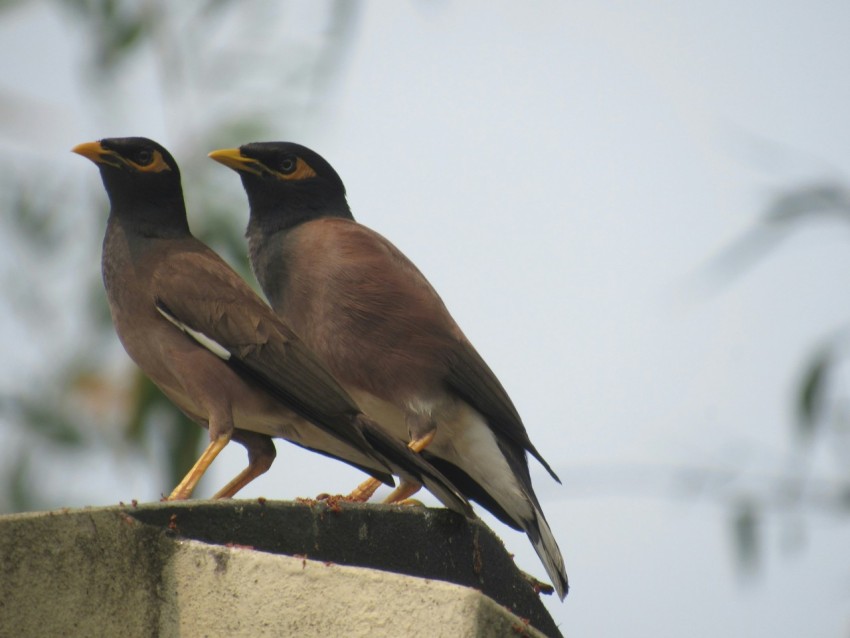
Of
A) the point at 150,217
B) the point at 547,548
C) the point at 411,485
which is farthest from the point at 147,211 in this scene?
the point at 547,548

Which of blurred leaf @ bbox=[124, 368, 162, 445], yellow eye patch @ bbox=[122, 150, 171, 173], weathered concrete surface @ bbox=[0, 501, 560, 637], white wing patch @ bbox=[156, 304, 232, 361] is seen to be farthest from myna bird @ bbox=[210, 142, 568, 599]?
weathered concrete surface @ bbox=[0, 501, 560, 637]

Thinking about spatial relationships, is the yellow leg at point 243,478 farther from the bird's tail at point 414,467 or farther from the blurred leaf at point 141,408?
the blurred leaf at point 141,408

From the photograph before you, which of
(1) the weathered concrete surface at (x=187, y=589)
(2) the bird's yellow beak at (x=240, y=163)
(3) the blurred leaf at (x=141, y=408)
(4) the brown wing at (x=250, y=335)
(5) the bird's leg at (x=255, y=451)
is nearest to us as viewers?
(1) the weathered concrete surface at (x=187, y=589)

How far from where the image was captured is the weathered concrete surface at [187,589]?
2.62 m

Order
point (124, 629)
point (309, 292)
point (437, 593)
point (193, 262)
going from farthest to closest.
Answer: point (309, 292) < point (193, 262) < point (124, 629) < point (437, 593)

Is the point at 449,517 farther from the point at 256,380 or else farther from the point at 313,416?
the point at 256,380

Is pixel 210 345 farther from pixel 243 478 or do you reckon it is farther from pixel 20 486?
pixel 20 486

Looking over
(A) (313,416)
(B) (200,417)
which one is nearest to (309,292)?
(B) (200,417)

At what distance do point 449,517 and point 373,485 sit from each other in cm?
162

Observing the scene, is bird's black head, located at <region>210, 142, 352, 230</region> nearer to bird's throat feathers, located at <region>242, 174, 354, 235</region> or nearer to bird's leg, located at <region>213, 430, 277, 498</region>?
bird's throat feathers, located at <region>242, 174, 354, 235</region>

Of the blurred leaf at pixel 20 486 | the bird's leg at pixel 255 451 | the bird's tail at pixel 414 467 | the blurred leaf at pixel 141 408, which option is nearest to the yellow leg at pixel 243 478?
the bird's leg at pixel 255 451

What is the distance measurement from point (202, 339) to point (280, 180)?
1092 mm

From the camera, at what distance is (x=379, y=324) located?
523cm

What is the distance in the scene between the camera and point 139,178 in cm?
507
